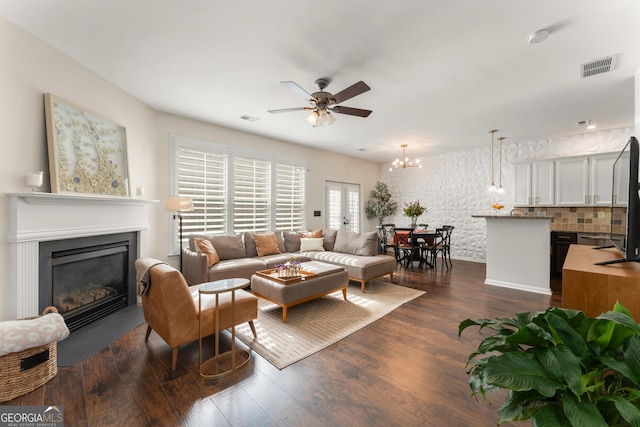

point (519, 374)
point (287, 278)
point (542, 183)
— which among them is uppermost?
point (542, 183)

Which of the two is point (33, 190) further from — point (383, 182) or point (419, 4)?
point (383, 182)

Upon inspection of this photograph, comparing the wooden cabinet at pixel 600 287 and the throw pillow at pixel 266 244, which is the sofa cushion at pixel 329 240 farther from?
the wooden cabinet at pixel 600 287

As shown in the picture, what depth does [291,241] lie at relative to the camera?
561 centimetres

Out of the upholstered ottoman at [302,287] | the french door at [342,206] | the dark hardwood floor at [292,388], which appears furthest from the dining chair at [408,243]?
the dark hardwood floor at [292,388]

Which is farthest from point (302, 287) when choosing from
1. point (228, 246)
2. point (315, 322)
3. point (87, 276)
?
point (87, 276)

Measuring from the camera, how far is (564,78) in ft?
10.4

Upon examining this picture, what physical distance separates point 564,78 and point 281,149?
15.9 ft

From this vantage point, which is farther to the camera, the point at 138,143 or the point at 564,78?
the point at 138,143

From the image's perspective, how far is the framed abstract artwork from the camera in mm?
2611

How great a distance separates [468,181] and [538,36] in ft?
16.6

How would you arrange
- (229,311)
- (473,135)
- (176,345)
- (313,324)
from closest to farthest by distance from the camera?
1. (176,345)
2. (229,311)
3. (313,324)
4. (473,135)

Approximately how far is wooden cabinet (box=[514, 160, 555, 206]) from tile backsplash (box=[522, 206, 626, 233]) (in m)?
0.31

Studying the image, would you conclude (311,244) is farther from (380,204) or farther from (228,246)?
(380,204)

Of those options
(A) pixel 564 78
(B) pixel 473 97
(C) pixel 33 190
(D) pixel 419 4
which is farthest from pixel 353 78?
(C) pixel 33 190
